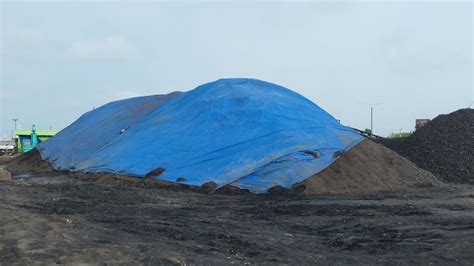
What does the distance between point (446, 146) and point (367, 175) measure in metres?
4.81

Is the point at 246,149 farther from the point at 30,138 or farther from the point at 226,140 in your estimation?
the point at 30,138

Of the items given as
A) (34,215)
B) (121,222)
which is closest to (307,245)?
(121,222)

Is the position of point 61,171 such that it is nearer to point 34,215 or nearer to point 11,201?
point 11,201

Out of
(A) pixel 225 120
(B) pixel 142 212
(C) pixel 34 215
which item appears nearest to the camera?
(C) pixel 34 215

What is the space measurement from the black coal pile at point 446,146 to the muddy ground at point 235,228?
3.95 meters

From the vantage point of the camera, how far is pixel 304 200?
1164cm

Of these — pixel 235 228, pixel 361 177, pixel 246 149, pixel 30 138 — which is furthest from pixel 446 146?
pixel 30 138

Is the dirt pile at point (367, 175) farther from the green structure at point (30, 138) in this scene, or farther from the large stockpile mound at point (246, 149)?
the green structure at point (30, 138)

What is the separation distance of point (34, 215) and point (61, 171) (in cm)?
1154

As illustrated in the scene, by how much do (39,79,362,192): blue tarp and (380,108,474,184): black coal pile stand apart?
3.17 meters

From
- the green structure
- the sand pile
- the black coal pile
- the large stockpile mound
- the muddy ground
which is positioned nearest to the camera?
the muddy ground

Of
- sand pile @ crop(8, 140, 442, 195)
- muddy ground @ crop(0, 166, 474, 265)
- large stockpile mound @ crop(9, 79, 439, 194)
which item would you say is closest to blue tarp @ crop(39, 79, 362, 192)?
large stockpile mound @ crop(9, 79, 439, 194)

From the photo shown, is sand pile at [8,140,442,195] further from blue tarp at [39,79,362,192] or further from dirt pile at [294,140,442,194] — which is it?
blue tarp at [39,79,362,192]

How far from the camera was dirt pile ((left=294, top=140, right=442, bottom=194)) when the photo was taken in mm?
13453
